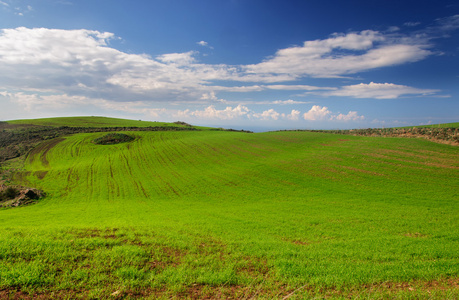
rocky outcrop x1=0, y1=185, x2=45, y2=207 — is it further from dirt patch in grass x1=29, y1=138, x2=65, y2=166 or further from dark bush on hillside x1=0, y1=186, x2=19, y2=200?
dirt patch in grass x1=29, y1=138, x2=65, y2=166

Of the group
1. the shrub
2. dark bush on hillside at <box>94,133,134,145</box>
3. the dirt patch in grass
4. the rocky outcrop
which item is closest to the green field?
the rocky outcrop

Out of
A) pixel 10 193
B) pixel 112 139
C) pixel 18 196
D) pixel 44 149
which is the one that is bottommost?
pixel 18 196

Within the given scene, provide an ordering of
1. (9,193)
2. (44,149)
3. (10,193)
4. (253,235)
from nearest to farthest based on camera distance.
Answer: (253,235), (9,193), (10,193), (44,149)

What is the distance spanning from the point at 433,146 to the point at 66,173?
8394 cm

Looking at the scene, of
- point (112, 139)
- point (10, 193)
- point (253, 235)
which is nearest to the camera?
point (253, 235)

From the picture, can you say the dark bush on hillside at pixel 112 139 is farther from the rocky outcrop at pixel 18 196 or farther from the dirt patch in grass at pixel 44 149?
the rocky outcrop at pixel 18 196

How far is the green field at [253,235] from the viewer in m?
6.89

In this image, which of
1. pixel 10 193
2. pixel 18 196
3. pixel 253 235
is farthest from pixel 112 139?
pixel 253 235

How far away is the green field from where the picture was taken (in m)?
6.89

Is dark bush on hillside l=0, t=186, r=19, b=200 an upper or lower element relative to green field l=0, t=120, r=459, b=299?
lower

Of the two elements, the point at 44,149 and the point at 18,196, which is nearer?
the point at 18,196

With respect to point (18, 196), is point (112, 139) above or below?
above

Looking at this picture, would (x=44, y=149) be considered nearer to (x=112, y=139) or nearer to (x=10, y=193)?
(x=112, y=139)

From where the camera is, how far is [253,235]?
13.2 meters
